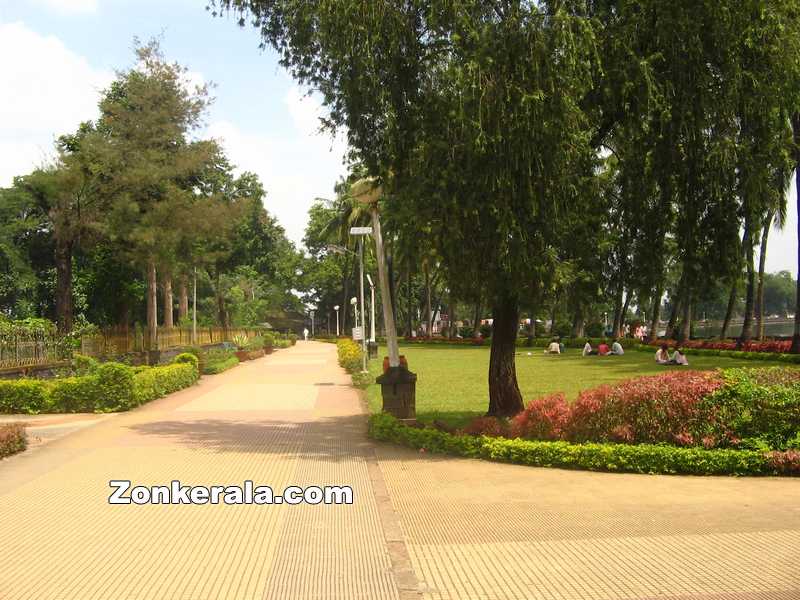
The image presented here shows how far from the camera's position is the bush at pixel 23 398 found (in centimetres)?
1691

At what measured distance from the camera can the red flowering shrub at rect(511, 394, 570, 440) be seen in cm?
1048

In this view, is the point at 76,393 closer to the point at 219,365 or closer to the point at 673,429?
the point at 673,429

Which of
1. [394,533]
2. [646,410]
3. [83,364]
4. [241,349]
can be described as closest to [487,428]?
[646,410]

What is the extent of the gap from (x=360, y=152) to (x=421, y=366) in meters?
21.6

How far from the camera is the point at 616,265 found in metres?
12.5

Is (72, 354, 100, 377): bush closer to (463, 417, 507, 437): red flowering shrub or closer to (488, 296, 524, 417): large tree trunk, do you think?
(488, 296, 524, 417): large tree trunk

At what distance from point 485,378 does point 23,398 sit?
14.0 metres

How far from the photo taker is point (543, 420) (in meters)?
10.7

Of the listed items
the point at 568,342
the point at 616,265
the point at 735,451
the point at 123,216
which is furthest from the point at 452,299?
the point at 568,342

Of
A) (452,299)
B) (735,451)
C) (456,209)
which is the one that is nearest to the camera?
(735,451)

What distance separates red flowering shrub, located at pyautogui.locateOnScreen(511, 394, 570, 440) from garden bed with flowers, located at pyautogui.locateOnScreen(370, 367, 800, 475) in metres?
0.01

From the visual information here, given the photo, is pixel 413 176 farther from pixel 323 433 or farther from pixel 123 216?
pixel 123 216

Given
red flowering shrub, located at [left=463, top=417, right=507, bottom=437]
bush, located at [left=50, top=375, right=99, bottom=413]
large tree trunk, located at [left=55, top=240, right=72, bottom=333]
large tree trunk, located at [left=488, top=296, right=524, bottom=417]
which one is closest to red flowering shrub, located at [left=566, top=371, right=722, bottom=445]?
red flowering shrub, located at [left=463, top=417, right=507, bottom=437]

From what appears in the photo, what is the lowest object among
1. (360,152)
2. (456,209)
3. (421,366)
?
(421,366)
